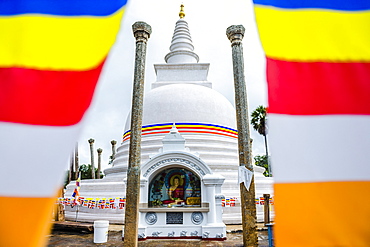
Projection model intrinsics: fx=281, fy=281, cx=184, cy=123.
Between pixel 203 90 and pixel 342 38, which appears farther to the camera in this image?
pixel 203 90

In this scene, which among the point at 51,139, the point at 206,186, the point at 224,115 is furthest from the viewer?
the point at 224,115

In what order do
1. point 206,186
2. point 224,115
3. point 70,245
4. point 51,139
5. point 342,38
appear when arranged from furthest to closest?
point 224,115 → point 206,186 → point 70,245 → point 342,38 → point 51,139

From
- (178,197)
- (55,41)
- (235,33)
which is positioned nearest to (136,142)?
(178,197)

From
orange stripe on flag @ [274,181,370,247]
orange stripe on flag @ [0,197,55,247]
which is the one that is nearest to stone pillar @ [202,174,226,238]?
orange stripe on flag @ [274,181,370,247]

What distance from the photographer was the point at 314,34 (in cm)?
232

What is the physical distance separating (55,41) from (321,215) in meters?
2.38

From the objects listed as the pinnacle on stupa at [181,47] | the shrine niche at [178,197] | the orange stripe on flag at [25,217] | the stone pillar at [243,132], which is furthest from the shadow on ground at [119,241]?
the pinnacle on stupa at [181,47]

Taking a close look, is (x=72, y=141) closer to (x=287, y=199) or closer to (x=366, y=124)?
(x=287, y=199)

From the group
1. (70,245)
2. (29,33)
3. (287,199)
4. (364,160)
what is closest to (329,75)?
(364,160)

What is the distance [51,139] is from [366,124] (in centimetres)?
238

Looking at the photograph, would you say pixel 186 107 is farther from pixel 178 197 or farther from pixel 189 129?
pixel 178 197

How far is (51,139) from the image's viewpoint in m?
2.04

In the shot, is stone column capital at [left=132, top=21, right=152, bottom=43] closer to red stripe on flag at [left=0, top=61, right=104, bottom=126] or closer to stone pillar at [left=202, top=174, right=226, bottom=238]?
stone pillar at [left=202, top=174, right=226, bottom=238]

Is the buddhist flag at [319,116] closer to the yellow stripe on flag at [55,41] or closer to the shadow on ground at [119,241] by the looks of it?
the yellow stripe on flag at [55,41]
